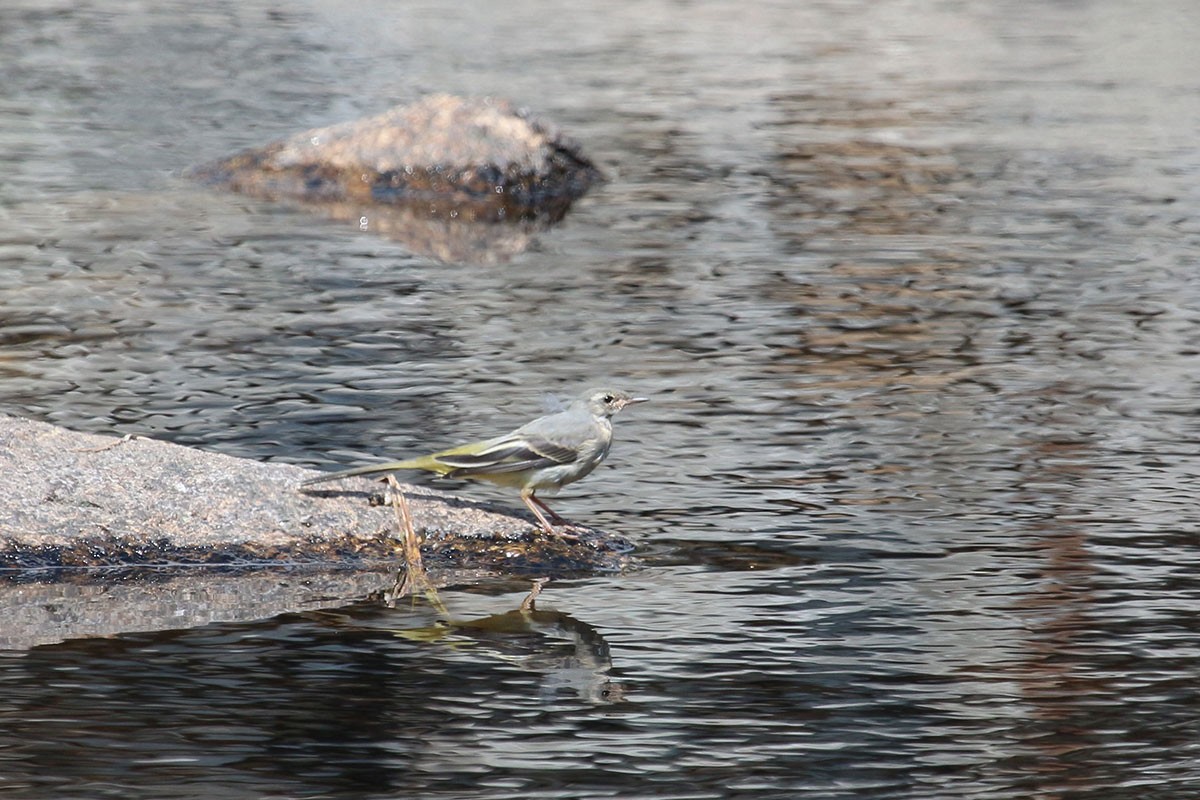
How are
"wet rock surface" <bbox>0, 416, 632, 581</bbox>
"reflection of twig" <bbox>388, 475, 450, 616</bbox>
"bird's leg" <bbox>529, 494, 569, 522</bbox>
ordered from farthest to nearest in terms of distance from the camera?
1. "bird's leg" <bbox>529, 494, 569, 522</bbox>
2. "wet rock surface" <bbox>0, 416, 632, 581</bbox>
3. "reflection of twig" <bbox>388, 475, 450, 616</bbox>

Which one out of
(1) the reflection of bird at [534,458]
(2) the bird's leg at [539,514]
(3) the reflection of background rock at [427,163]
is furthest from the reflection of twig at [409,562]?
(3) the reflection of background rock at [427,163]

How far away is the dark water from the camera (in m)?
5.01

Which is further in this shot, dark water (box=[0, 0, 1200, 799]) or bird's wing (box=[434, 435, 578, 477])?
bird's wing (box=[434, 435, 578, 477])

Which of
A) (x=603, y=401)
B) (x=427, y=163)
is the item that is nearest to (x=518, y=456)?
(x=603, y=401)

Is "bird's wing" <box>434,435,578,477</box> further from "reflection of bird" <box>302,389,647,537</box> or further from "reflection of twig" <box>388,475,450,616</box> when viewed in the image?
"reflection of twig" <box>388,475,450,616</box>

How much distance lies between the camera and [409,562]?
6.41 metres

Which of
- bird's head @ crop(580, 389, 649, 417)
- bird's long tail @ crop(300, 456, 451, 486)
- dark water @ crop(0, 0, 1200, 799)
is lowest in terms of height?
dark water @ crop(0, 0, 1200, 799)

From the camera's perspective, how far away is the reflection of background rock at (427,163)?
1489 centimetres

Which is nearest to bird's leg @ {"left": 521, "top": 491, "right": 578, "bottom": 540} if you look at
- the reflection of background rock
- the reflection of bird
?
the reflection of bird

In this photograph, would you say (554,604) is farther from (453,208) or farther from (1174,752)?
(453,208)

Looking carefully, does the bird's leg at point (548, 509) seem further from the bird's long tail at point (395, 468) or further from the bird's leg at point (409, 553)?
the bird's leg at point (409, 553)

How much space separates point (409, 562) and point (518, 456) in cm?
46

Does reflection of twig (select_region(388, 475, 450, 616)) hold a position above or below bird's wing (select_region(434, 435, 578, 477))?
below

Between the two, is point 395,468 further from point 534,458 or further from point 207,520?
point 207,520
